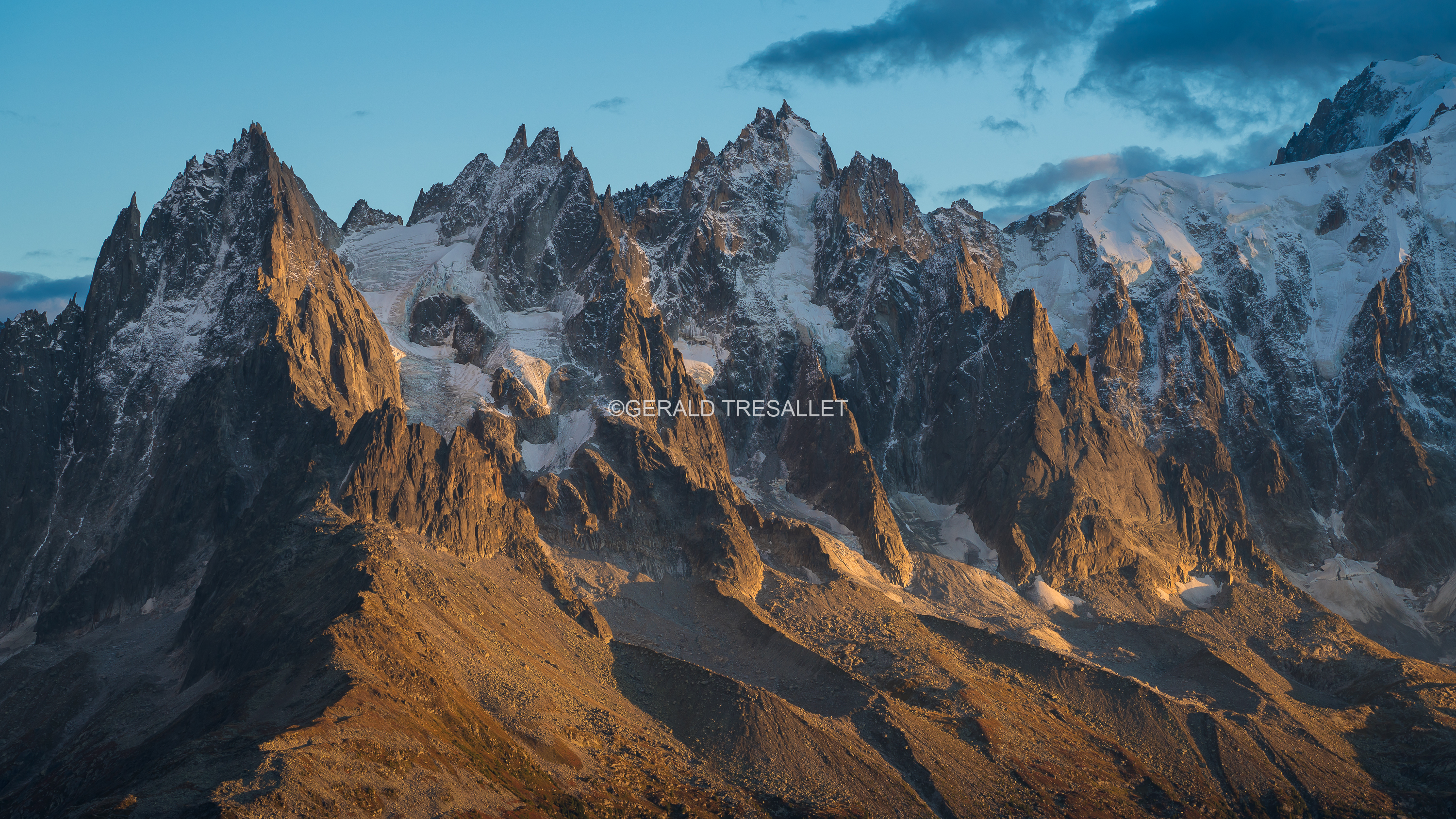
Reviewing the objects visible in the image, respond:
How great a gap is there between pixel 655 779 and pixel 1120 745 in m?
65.9

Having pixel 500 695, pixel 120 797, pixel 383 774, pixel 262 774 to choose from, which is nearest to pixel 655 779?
pixel 500 695

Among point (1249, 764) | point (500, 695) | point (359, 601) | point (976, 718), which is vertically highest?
point (359, 601)

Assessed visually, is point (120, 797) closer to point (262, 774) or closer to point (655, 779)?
point (262, 774)

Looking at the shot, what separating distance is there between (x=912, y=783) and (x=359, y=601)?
69.0 meters

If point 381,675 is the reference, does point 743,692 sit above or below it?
below

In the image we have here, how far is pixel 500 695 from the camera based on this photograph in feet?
577

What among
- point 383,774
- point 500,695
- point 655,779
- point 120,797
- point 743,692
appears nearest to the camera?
point 120,797

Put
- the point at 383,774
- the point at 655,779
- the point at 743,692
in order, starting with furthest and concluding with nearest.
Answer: the point at 743,692 → the point at 655,779 → the point at 383,774

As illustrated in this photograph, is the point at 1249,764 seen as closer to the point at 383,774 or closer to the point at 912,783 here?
the point at 912,783

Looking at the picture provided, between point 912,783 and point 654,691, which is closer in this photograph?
point 912,783

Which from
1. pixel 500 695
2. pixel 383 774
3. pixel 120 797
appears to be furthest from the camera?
pixel 500 695

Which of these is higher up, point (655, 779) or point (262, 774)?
point (262, 774)

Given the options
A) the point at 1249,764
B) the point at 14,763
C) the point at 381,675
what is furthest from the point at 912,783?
the point at 14,763

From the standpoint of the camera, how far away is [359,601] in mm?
182375
